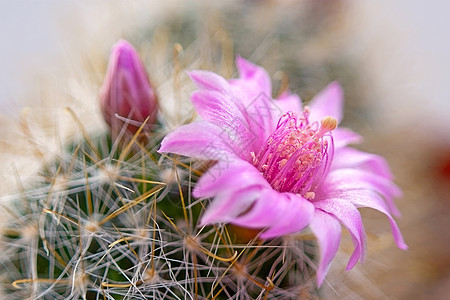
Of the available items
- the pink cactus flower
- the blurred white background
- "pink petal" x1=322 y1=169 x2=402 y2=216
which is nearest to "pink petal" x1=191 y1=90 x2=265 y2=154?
the pink cactus flower

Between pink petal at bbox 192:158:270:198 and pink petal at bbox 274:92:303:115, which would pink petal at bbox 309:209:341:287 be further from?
pink petal at bbox 274:92:303:115

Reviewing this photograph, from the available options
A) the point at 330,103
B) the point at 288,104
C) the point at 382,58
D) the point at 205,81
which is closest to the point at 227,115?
the point at 205,81

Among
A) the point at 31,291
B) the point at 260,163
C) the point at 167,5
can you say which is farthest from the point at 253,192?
the point at 167,5

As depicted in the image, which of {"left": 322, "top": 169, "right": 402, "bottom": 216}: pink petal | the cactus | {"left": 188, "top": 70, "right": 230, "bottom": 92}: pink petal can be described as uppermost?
{"left": 188, "top": 70, "right": 230, "bottom": 92}: pink petal

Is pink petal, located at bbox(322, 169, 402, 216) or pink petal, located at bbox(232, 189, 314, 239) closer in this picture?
pink petal, located at bbox(232, 189, 314, 239)

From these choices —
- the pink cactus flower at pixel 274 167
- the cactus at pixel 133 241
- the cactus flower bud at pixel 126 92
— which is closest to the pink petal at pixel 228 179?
the pink cactus flower at pixel 274 167

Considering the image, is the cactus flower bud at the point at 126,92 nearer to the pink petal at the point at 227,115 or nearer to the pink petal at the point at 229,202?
the pink petal at the point at 227,115

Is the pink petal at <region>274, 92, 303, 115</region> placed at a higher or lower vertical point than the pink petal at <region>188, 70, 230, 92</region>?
lower

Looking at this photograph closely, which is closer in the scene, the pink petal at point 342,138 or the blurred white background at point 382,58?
the pink petal at point 342,138
